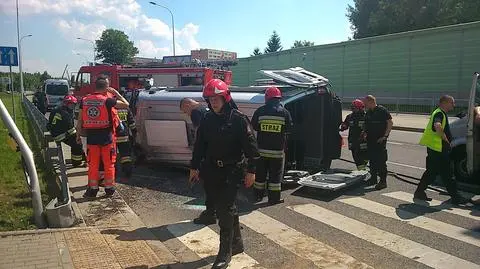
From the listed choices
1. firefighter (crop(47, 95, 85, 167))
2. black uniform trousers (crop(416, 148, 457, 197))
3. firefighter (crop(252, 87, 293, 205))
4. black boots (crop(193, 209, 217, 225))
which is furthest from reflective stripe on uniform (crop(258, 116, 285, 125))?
firefighter (crop(47, 95, 85, 167))

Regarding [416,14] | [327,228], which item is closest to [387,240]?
[327,228]

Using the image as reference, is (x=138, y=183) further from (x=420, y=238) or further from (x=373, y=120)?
(x=420, y=238)

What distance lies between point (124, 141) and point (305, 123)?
334 cm

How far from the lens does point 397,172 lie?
976 cm

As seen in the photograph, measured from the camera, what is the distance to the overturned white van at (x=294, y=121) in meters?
8.75

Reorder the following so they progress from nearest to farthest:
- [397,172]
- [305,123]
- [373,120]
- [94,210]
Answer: [94,210]
[373,120]
[305,123]
[397,172]

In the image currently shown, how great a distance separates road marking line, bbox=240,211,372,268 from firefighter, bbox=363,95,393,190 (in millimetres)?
2688

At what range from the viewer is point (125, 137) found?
877 centimetres

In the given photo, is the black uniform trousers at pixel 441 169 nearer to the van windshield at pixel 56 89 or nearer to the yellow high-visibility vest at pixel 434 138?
the yellow high-visibility vest at pixel 434 138

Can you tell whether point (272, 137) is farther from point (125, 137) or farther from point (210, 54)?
A: point (210, 54)

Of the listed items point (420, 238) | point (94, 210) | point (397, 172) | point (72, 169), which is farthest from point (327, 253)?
point (72, 169)

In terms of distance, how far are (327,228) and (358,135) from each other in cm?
385

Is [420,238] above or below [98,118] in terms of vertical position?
below

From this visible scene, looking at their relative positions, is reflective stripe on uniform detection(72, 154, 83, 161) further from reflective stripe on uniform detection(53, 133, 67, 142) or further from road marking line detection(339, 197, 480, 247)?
road marking line detection(339, 197, 480, 247)
